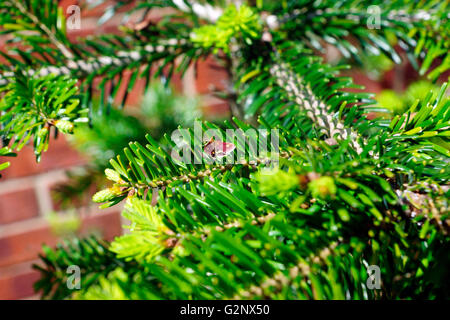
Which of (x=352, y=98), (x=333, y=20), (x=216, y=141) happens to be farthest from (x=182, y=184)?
(x=333, y=20)

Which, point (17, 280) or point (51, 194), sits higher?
point (51, 194)

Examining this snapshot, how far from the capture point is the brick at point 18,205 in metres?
0.65

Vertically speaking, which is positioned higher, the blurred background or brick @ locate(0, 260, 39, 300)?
the blurred background

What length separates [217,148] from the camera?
0.20 m

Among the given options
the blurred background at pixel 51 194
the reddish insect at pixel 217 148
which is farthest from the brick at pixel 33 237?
the reddish insect at pixel 217 148

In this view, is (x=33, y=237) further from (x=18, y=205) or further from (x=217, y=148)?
(x=217, y=148)

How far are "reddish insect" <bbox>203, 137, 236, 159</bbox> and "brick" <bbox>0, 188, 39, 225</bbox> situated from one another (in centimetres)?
61

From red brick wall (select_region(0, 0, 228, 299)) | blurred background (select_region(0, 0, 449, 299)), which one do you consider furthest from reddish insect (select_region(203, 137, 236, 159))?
red brick wall (select_region(0, 0, 228, 299))

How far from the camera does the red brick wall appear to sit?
0.64m

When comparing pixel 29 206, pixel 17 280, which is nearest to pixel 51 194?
pixel 29 206

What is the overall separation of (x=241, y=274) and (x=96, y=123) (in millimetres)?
390

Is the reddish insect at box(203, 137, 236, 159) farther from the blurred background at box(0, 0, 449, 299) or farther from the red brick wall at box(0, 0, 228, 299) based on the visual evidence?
the red brick wall at box(0, 0, 228, 299)

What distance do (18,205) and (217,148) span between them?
633 mm
